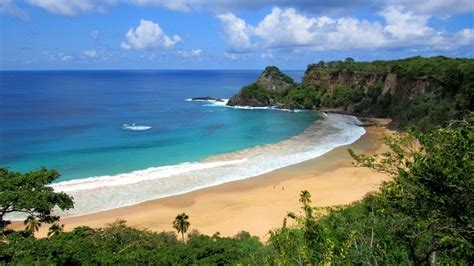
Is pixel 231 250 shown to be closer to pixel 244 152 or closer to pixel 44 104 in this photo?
pixel 244 152

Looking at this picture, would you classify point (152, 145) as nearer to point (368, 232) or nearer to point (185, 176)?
point (185, 176)

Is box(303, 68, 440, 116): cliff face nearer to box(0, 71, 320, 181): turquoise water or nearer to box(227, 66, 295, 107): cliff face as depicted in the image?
box(227, 66, 295, 107): cliff face

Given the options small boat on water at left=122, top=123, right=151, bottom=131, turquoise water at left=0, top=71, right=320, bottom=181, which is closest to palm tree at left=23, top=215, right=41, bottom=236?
turquoise water at left=0, top=71, right=320, bottom=181

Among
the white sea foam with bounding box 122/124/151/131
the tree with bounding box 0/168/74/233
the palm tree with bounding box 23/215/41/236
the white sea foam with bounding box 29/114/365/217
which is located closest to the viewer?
the tree with bounding box 0/168/74/233

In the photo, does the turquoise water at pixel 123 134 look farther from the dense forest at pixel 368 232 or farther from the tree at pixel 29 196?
the dense forest at pixel 368 232

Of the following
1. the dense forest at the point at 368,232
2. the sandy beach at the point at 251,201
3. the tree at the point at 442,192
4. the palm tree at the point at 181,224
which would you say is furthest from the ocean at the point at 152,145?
the tree at the point at 442,192

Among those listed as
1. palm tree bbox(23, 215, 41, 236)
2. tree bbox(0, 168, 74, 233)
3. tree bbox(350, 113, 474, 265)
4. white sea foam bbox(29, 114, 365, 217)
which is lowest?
white sea foam bbox(29, 114, 365, 217)

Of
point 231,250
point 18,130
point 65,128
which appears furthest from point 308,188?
point 18,130
